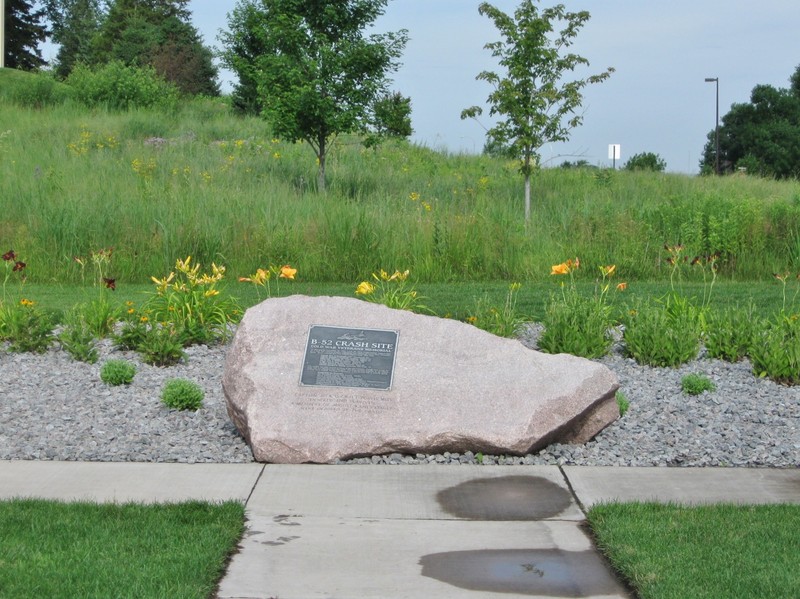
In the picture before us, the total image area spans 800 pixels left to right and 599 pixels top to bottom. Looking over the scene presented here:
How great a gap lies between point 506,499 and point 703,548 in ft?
3.94

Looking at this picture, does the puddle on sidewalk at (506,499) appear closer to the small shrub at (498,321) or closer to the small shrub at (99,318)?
the small shrub at (498,321)

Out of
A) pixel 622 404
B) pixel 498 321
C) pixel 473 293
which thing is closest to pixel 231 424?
pixel 622 404

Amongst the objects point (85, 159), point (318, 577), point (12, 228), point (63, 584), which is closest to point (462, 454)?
point (318, 577)

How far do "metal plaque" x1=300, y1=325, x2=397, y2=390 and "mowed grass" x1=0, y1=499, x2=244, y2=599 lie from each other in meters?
1.59

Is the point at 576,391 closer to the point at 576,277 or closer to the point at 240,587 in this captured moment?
the point at 240,587

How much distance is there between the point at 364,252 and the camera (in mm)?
13570

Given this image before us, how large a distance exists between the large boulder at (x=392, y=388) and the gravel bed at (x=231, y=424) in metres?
0.18

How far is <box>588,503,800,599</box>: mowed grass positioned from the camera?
13.0 feet

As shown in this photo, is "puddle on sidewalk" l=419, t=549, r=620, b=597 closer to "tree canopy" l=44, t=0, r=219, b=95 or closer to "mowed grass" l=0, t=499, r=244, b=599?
"mowed grass" l=0, t=499, r=244, b=599

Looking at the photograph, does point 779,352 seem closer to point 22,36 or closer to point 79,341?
point 79,341

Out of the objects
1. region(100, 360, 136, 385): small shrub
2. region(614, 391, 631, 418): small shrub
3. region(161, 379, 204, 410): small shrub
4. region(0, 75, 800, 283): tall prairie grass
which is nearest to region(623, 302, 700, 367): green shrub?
region(614, 391, 631, 418): small shrub

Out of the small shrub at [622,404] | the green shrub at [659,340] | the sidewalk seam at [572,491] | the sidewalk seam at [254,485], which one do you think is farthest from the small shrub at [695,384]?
the sidewalk seam at [254,485]

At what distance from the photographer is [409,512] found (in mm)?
5043

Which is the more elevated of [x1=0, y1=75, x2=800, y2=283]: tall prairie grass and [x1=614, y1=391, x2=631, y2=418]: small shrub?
[x1=0, y1=75, x2=800, y2=283]: tall prairie grass
